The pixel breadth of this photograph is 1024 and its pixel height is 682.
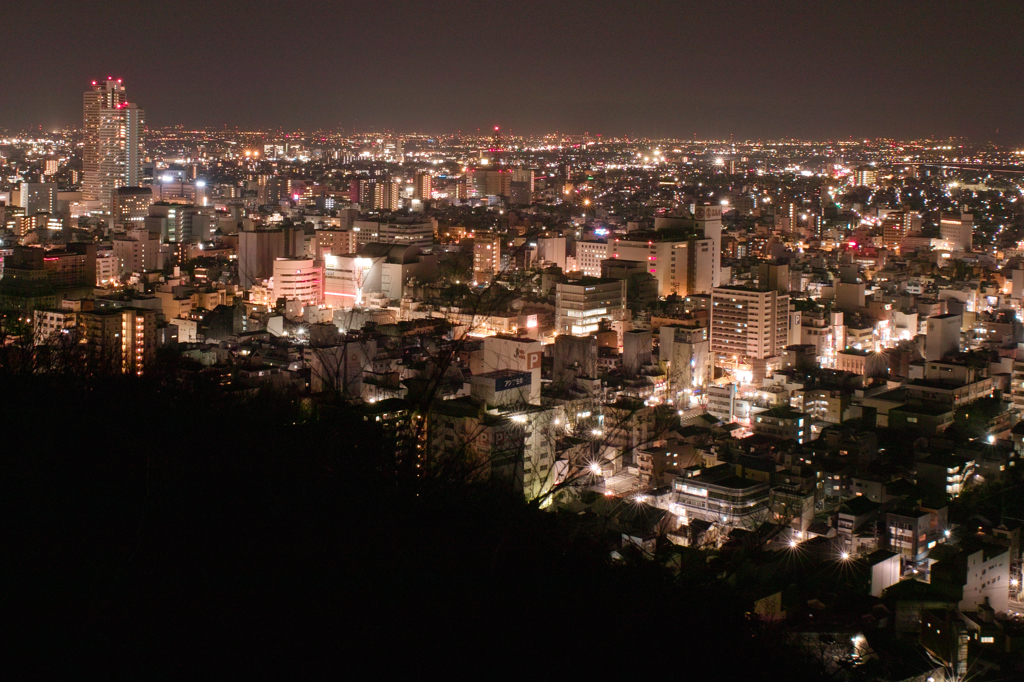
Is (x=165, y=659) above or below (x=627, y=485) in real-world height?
above

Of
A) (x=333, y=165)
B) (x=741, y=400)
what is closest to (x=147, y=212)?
(x=333, y=165)

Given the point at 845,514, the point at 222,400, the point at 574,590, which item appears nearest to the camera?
the point at 574,590

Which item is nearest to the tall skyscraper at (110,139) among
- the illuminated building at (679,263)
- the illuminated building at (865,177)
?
the illuminated building at (679,263)

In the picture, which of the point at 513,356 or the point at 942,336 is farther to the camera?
the point at 942,336

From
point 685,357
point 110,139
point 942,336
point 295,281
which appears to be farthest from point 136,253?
point 110,139

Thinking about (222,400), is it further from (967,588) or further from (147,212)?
(147,212)

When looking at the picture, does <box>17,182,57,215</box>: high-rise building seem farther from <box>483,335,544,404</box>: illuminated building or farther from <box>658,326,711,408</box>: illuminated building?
<box>483,335,544,404</box>: illuminated building

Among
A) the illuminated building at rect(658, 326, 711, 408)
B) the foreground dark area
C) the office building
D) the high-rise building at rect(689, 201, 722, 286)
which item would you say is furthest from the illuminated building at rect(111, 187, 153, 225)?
the foreground dark area

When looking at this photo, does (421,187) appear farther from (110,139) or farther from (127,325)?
(127,325)
